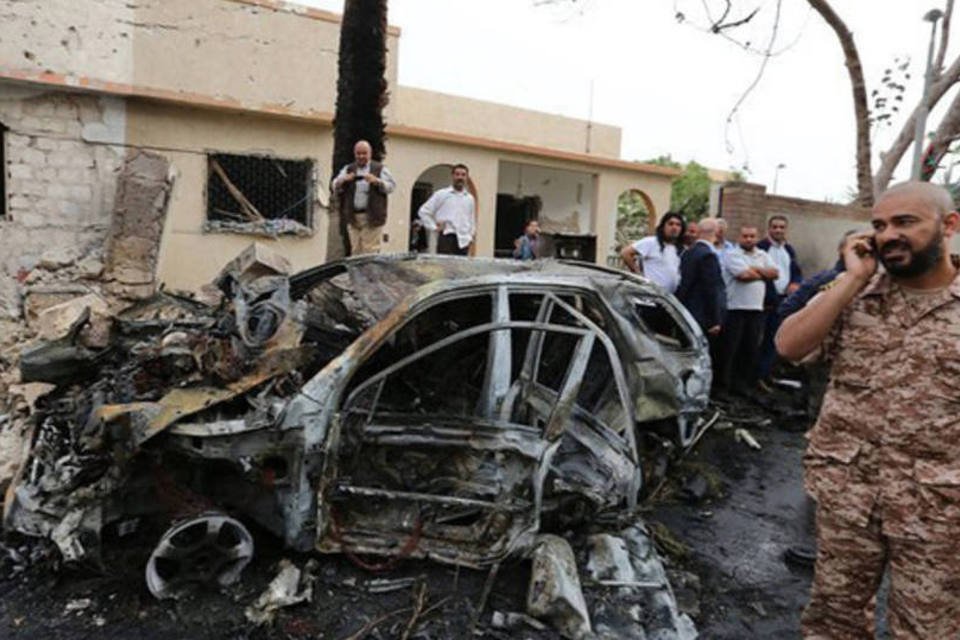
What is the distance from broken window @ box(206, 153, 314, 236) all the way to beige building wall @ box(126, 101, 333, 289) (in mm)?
112

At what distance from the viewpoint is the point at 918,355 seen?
7.06ft

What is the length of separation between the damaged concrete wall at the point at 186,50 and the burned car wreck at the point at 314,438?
18.7 feet

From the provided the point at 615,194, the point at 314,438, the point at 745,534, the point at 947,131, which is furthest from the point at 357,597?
the point at 615,194

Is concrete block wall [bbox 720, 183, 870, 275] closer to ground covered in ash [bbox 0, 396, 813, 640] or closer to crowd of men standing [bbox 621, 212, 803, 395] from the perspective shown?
crowd of men standing [bbox 621, 212, 803, 395]

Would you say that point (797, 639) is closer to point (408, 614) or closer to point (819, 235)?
point (408, 614)

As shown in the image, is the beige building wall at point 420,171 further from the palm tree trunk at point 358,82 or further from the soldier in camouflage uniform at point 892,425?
the soldier in camouflage uniform at point 892,425

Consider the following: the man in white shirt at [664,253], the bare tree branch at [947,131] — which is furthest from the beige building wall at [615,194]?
the man in white shirt at [664,253]

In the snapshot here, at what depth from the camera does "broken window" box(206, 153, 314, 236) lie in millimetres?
9375

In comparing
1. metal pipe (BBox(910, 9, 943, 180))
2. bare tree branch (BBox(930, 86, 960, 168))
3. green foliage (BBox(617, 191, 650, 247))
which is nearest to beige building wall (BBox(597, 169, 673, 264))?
green foliage (BBox(617, 191, 650, 247))

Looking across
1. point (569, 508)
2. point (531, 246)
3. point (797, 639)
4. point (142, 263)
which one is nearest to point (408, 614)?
point (569, 508)

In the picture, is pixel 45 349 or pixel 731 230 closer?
pixel 45 349

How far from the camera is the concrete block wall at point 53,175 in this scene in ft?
26.3

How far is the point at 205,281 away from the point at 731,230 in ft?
23.4

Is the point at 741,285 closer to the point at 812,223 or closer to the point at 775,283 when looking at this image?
the point at 775,283
